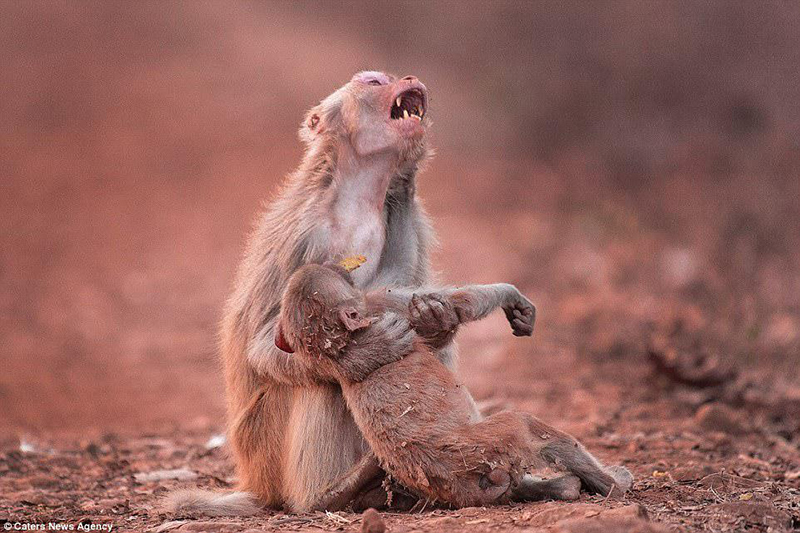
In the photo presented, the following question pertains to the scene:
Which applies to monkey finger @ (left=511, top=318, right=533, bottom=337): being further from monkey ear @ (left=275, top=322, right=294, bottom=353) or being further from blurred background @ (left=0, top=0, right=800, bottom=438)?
blurred background @ (left=0, top=0, right=800, bottom=438)

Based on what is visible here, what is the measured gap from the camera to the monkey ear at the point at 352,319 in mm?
4938

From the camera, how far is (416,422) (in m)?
4.89

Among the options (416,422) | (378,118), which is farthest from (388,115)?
(416,422)

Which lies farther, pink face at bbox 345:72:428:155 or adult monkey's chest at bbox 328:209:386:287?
pink face at bbox 345:72:428:155

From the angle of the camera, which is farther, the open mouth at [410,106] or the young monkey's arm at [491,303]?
the open mouth at [410,106]

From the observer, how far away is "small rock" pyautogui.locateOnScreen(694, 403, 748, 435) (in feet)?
25.1

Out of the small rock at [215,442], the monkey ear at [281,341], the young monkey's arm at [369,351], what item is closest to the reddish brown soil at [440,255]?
the small rock at [215,442]

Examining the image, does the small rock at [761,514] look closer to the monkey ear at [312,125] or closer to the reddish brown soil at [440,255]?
the reddish brown soil at [440,255]

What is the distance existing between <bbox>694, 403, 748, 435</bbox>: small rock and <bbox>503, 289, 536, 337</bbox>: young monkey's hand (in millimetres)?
2534

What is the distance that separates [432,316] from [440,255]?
852 centimetres

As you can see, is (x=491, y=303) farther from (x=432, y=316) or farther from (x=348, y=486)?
(x=348, y=486)

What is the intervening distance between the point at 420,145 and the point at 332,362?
1610mm

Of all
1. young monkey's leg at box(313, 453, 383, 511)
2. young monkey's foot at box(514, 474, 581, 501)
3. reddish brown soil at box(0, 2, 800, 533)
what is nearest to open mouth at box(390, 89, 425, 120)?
reddish brown soil at box(0, 2, 800, 533)

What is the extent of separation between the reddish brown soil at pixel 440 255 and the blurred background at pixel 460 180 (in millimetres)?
53
